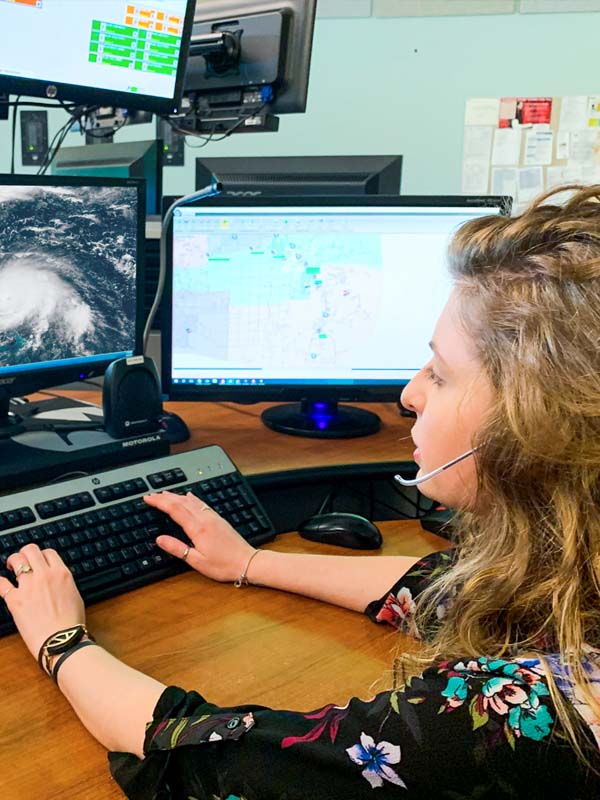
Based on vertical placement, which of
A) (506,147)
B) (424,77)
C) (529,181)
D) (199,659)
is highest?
(424,77)

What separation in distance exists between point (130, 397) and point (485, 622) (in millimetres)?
751

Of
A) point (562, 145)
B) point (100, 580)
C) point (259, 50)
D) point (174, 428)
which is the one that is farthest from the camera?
point (562, 145)

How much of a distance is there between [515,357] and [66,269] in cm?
80

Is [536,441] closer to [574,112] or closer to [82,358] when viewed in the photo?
[82,358]

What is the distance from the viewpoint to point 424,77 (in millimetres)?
3484

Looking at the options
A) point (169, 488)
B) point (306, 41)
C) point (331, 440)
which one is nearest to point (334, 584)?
point (169, 488)

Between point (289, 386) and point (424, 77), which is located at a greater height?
point (424, 77)

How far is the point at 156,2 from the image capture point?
140cm

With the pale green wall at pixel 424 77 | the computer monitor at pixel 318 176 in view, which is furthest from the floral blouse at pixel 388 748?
the pale green wall at pixel 424 77

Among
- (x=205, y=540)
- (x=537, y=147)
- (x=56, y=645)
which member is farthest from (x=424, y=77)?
(x=56, y=645)

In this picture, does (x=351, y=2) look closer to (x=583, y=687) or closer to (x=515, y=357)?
(x=515, y=357)

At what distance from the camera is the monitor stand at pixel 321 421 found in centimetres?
149

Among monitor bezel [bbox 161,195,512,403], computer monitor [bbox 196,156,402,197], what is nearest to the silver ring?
monitor bezel [bbox 161,195,512,403]

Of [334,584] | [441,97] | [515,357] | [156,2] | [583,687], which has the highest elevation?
[441,97]
